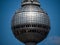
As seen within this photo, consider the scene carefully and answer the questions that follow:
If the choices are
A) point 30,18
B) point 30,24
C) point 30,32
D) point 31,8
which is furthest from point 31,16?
point 30,32

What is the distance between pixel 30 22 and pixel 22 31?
209 cm

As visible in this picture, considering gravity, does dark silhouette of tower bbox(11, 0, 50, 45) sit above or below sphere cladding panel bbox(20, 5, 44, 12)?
below

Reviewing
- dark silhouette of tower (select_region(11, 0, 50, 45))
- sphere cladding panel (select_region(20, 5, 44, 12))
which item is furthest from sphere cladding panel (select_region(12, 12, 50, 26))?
sphere cladding panel (select_region(20, 5, 44, 12))

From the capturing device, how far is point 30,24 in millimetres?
53500

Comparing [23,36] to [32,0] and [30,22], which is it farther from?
[32,0]

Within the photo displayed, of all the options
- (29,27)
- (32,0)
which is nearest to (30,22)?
(29,27)

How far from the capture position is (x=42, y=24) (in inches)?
2138

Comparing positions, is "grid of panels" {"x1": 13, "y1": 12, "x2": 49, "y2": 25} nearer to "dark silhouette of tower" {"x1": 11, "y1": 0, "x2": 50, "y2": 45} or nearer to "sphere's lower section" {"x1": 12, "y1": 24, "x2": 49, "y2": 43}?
"dark silhouette of tower" {"x1": 11, "y1": 0, "x2": 50, "y2": 45}

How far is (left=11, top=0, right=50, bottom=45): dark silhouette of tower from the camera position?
53.4 m

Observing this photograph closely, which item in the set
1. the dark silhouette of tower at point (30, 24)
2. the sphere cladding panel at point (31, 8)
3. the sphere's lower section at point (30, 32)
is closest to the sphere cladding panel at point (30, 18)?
the dark silhouette of tower at point (30, 24)

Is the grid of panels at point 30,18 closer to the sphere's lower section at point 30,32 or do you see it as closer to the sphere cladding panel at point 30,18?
the sphere cladding panel at point 30,18

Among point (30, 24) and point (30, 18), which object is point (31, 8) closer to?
point (30, 18)

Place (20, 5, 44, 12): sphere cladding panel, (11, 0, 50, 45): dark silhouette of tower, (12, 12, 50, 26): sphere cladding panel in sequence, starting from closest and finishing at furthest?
(11, 0, 50, 45): dark silhouette of tower, (12, 12, 50, 26): sphere cladding panel, (20, 5, 44, 12): sphere cladding panel

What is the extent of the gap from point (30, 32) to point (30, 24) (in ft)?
4.92
